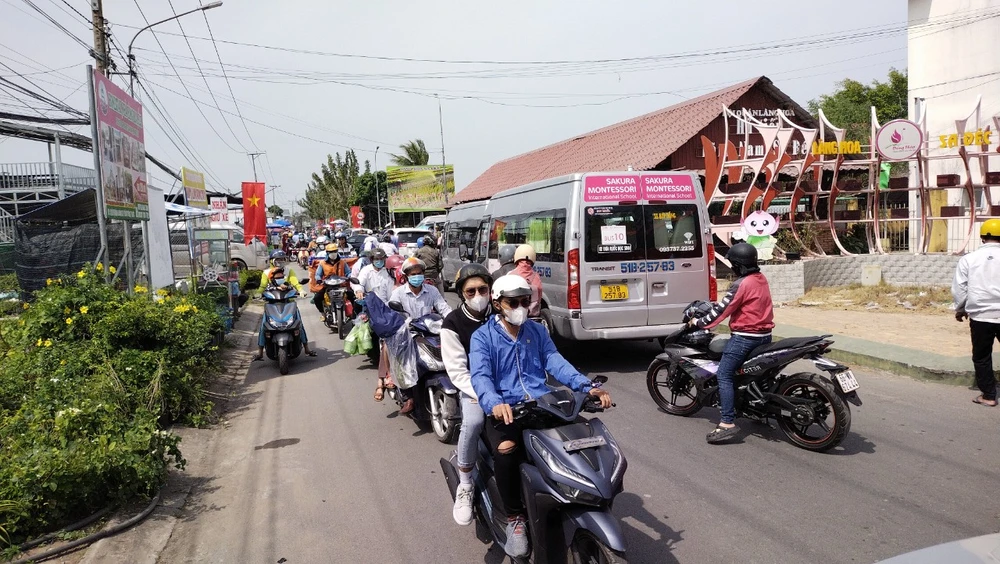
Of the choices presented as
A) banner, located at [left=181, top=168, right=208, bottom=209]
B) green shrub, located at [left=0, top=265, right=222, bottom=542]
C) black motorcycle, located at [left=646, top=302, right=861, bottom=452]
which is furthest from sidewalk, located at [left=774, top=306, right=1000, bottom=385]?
banner, located at [left=181, top=168, right=208, bottom=209]

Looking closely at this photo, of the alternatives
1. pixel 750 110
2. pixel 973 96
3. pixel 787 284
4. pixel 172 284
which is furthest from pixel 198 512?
pixel 973 96

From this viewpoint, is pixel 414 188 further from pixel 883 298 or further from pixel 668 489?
pixel 668 489

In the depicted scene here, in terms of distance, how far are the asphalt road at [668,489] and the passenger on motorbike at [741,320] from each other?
0.95ft

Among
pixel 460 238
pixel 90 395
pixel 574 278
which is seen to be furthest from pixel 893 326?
pixel 90 395

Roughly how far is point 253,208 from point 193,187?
340cm

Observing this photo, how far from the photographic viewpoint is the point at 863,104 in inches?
1571

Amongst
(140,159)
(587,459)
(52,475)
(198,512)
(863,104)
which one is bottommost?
(198,512)

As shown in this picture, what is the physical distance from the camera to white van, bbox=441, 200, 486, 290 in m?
15.4

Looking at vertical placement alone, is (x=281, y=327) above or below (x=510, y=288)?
below

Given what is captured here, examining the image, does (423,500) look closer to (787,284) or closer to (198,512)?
(198,512)

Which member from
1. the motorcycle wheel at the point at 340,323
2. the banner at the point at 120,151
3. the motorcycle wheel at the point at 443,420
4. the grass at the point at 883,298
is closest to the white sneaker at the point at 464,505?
the motorcycle wheel at the point at 443,420

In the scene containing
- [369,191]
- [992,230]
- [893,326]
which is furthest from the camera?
[369,191]

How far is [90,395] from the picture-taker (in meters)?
Answer: 5.44

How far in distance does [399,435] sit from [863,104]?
41.8 metres
